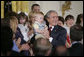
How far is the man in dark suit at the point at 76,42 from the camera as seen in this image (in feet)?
11.9

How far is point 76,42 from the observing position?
378cm

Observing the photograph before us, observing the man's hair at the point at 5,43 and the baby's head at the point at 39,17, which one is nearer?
→ the man's hair at the point at 5,43

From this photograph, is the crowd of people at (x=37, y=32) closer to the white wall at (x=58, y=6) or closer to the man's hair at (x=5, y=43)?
the man's hair at (x=5, y=43)

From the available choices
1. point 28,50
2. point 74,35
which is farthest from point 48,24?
point 74,35

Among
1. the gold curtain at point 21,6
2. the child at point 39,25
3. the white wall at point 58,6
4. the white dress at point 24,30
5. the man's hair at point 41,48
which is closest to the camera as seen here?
the man's hair at point 41,48

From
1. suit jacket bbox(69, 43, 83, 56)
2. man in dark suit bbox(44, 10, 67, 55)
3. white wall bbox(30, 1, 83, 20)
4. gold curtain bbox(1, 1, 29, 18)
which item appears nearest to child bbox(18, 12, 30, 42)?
man in dark suit bbox(44, 10, 67, 55)

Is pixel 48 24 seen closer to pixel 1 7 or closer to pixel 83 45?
pixel 83 45

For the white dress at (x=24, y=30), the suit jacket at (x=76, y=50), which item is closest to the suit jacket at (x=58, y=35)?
the white dress at (x=24, y=30)

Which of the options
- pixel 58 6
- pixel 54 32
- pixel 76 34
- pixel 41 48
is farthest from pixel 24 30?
pixel 58 6

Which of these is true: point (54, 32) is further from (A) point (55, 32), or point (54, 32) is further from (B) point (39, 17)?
(B) point (39, 17)

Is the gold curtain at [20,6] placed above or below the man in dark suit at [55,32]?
below

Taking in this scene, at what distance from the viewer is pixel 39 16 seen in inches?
193

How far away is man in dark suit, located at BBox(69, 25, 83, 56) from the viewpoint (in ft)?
11.9

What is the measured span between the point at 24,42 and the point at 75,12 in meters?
6.53
